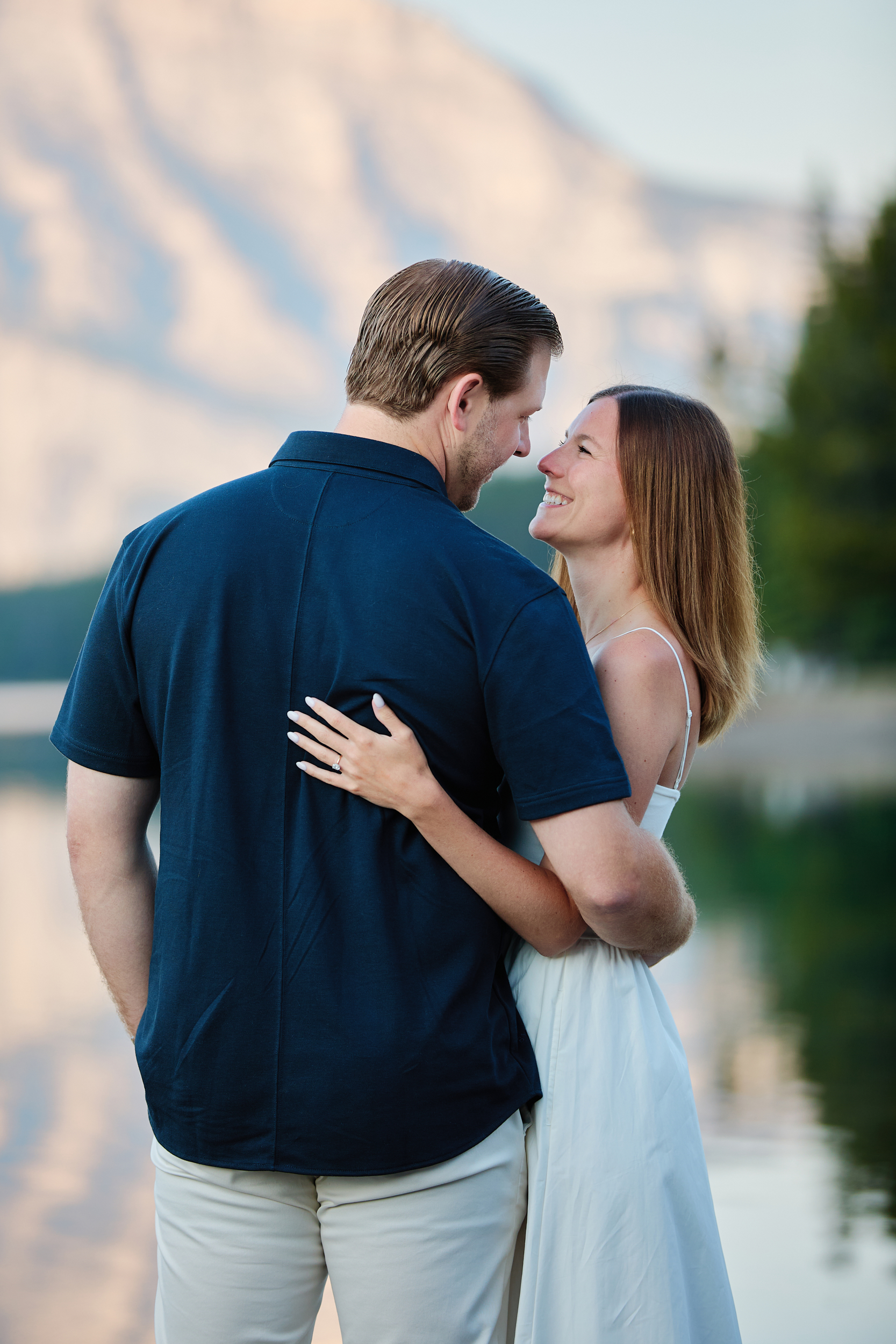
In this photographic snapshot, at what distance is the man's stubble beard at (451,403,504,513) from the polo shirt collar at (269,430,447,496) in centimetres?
7

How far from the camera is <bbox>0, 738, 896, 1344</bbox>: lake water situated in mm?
3264

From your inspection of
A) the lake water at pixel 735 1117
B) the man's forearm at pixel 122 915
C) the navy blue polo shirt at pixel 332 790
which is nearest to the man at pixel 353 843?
the navy blue polo shirt at pixel 332 790

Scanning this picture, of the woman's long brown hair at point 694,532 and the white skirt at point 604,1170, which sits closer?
the white skirt at point 604,1170

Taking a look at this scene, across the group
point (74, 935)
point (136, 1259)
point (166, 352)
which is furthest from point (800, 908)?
point (166, 352)

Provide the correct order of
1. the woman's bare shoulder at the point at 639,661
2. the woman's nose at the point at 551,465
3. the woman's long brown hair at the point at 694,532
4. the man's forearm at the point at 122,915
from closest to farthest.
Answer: the man's forearm at the point at 122,915 < the woman's bare shoulder at the point at 639,661 < the woman's long brown hair at the point at 694,532 < the woman's nose at the point at 551,465

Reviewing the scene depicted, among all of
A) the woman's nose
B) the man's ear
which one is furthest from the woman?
the man's ear

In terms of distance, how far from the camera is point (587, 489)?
6.60 feet

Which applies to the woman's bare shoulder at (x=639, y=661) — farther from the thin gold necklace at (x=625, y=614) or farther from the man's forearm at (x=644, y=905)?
the man's forearm at (x=644, y=905)

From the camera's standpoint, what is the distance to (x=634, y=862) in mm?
1464

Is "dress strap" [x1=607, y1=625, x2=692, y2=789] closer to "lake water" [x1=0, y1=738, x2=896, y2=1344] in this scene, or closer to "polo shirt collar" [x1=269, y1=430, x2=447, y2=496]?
"polo shirt collar" [x1=269, y1=430, x2=447, y2=496]

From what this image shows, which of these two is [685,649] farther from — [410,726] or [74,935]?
[74,935]

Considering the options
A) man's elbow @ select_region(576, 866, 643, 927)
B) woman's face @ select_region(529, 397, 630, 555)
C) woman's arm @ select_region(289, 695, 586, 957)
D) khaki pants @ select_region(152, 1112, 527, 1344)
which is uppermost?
woman's face @ select_region(529, 397, 630, 555)

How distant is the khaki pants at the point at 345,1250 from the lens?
56.3 inches

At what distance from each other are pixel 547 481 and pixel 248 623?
784mm
